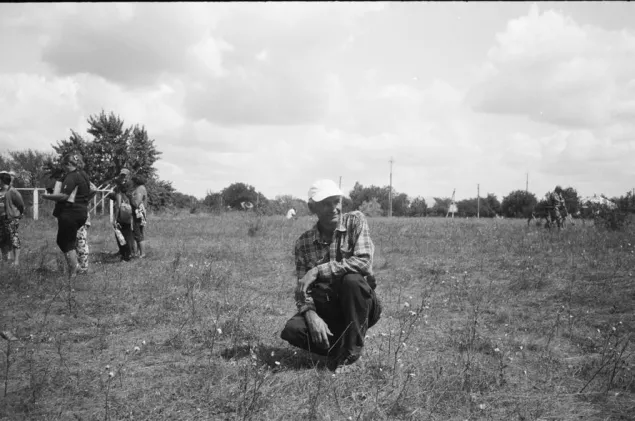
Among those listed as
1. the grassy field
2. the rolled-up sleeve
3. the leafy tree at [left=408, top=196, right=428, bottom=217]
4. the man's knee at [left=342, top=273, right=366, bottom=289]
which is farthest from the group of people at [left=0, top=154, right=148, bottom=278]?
the leafy tree at [left=408, top=196, right=428, bottom=217]

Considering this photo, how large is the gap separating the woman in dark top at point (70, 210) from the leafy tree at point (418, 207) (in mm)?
63207

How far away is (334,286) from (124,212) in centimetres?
618

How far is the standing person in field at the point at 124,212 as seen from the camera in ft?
27.6

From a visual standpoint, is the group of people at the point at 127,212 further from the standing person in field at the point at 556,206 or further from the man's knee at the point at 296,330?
the standing person in field at the point at 556,206

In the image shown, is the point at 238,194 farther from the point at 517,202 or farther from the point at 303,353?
the point at 303,353

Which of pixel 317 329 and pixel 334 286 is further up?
pixel 334 286

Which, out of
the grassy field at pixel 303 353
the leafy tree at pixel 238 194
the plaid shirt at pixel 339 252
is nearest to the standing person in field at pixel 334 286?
the plaid shirt at pixel 339 252

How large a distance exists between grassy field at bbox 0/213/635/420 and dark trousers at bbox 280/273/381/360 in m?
0.22

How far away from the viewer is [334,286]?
344 centimetres

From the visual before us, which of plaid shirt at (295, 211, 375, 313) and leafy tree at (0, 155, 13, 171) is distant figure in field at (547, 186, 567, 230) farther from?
leafy tree at (0, 155, 13, 171)

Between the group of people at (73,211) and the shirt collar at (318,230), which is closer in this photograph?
the shirt collar at (318,230)

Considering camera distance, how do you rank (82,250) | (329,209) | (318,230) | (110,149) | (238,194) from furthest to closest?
(238,194)
(110,149)
(82,250)
(318,230)
(329,209)

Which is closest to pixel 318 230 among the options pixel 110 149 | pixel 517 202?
pixel 110 149

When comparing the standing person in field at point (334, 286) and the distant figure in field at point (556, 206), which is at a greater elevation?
the distant figure in field at point (556, 206)
